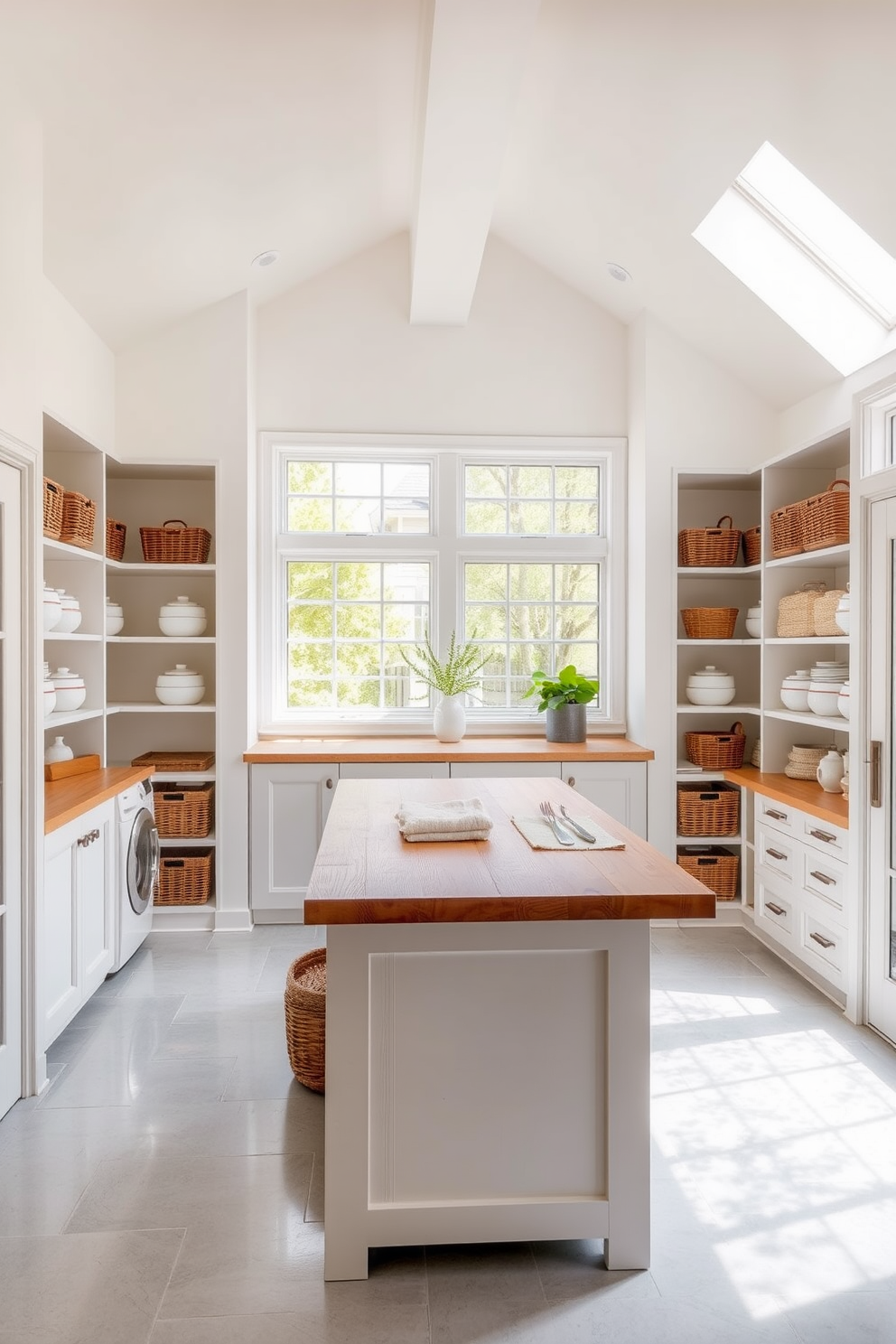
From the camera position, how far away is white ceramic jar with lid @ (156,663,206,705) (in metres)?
4.53

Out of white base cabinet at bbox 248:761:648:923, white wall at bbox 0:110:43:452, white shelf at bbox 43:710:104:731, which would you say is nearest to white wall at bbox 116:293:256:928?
white base cabinet at bbox 248:761:648:923

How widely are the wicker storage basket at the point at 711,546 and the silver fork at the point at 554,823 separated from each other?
2330 mm

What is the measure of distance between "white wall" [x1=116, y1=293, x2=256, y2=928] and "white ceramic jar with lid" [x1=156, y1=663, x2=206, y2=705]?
0.59ft

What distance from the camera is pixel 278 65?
Answer: 308cm

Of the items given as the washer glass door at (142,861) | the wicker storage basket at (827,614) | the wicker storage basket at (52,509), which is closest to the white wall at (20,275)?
the wicker storage basket at (52,509)

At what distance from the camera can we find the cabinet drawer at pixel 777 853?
3.90 m

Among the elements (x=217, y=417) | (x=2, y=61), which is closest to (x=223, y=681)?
(x=217, y=417)

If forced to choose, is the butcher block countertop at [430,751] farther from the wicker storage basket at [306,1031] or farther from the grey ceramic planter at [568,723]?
the wicker storage basket at [306,1031]

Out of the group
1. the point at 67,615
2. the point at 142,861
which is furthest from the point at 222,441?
the point at 142,861

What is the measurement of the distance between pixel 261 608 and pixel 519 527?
154 cm

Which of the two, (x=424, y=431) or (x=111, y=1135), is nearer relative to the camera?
(x=111, y=1135)

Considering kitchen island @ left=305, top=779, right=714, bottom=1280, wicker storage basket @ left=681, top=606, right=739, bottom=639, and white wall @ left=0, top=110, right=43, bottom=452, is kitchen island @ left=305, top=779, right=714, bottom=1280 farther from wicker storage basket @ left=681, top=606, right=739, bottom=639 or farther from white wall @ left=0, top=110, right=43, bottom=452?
wicker storage basket @ left=681, top=606, right=739, bottom=639

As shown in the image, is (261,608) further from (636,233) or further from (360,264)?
(636,233)

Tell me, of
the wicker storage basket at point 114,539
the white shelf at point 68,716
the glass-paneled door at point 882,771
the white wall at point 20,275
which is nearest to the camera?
the white wall at point 20,275
